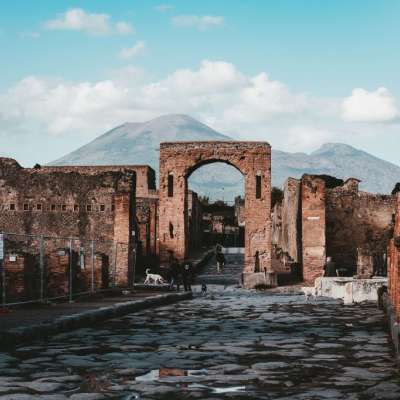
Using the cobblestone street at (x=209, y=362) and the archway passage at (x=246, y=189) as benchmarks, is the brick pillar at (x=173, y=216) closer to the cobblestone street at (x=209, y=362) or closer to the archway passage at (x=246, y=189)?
the archway passage at (x=246, y=189)

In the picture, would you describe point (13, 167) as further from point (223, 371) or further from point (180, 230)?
point (223, 371)

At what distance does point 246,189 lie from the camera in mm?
32812

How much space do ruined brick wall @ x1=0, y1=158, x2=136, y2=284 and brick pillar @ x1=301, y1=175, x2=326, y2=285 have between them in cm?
615

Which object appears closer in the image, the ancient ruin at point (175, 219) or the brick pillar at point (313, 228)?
the ancient ruin at point (175, 219)

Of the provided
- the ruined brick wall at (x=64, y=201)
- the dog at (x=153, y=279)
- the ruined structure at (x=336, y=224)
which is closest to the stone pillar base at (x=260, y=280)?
the ruined structure at (x=336, y=224)

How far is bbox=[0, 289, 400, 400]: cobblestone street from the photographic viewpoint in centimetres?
522

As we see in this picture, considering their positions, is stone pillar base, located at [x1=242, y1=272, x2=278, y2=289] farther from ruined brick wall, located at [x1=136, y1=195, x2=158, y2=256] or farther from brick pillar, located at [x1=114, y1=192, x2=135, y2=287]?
ruined brick wall, located at [x1=136, y1=195, x2=158, y2=256]

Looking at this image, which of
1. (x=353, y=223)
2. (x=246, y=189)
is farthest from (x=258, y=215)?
(x=353, y=223)

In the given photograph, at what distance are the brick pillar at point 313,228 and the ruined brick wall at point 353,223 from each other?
1.29m

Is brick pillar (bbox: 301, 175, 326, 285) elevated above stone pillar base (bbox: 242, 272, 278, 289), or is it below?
above

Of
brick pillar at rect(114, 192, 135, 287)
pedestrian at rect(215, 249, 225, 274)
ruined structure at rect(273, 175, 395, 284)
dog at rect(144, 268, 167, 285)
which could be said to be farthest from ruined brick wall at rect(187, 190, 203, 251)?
brick pillar at rect(114, 192, 135, 287)

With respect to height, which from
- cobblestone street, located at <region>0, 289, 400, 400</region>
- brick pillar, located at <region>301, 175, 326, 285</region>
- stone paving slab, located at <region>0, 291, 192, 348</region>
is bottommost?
cobblestone street, located at <region>0, 289, 400, 400</region>

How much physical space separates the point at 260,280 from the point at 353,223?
13.9 ft

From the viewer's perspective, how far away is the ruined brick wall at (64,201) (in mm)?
22859
